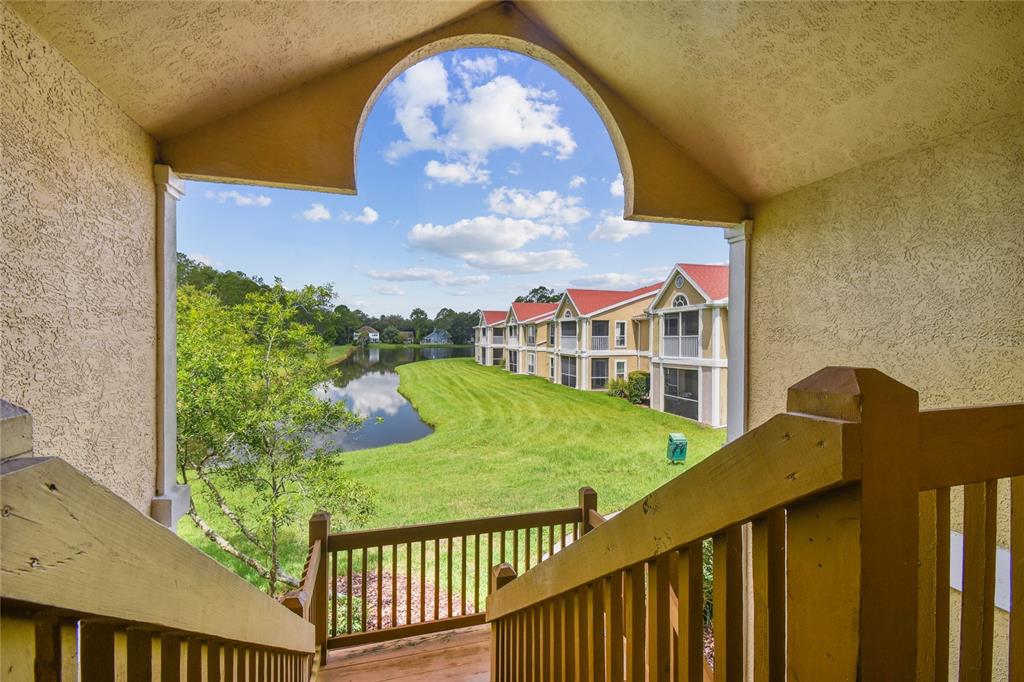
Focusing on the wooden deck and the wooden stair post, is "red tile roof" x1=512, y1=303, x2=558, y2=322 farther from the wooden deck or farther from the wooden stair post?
the wooden stair post

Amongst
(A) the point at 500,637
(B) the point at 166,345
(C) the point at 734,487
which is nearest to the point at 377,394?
(B) the point at 166,345

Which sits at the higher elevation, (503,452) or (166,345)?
(166,345)

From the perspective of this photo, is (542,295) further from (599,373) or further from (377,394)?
(377,394)

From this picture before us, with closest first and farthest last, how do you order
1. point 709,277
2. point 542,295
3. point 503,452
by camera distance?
point 503,452 → point 709,277 → point 542,295

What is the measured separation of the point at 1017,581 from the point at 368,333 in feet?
20.0

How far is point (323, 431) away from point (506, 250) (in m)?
8.93

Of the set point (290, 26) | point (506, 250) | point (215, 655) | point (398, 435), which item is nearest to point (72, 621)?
point (215, 655)

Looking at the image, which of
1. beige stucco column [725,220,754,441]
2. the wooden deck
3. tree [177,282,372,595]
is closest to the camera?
the wooden deck

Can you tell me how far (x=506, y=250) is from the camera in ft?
39.7

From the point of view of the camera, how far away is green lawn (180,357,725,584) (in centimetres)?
672

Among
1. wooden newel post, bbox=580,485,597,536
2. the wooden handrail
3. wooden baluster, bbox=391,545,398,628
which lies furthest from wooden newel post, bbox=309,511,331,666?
the wooden handrail

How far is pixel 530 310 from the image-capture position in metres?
13.6

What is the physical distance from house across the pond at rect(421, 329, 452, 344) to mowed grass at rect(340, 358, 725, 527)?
53cm

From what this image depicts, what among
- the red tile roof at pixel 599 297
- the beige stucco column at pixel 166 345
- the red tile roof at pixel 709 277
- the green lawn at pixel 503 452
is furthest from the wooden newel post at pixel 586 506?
the red tile roof at pixel 599 297
